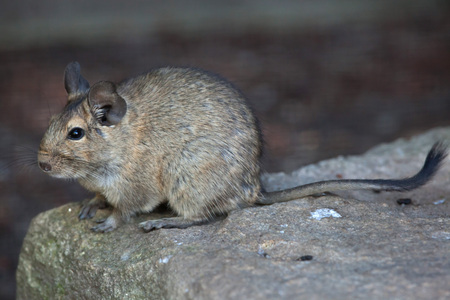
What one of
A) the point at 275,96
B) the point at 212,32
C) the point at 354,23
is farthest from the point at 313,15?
the point at 275,96

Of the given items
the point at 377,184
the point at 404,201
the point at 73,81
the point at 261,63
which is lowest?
the point at 404,201

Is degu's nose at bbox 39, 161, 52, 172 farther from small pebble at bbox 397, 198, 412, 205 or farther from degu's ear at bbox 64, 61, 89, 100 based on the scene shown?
small pebble at bbox 397, 198, 412, 205

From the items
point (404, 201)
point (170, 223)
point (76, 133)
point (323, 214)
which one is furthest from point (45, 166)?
point (404, 201)

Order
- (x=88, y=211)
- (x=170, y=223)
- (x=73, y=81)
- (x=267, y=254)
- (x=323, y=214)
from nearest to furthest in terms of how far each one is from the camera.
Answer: (x=267, y=254) < (x=323, y=214) < (x=170, y=223) < (x=73, y=81) < (x=88, y=211)

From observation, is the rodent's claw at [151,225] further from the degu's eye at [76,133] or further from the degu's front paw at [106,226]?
the degu's eye at [76,133]

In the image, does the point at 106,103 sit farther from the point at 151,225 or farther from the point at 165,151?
the point at 151,225

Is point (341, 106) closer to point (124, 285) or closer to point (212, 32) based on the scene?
point (212, 32)
